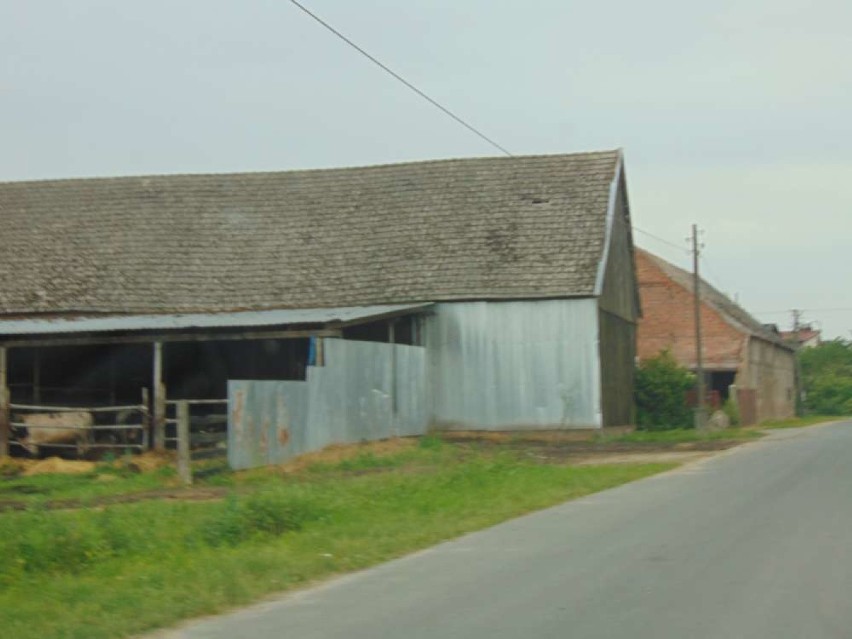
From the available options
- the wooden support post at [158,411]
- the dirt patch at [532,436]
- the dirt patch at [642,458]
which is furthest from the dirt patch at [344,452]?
the dirt patch at [642,458]

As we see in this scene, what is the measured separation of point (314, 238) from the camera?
35656mm

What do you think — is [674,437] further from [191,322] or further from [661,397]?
[191,322]

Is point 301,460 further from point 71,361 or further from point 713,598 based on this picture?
point 713,598

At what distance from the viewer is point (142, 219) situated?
122ft

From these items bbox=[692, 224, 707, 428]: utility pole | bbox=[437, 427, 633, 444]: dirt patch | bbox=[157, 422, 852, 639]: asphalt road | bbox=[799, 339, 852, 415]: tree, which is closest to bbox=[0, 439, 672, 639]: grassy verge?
bbox=[157, 422, 852, 639]: asphalt road

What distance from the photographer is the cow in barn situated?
25.7m

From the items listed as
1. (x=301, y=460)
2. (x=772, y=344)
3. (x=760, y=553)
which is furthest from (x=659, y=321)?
(x=760, y=553)

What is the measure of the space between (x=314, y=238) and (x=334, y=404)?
11.5 metres

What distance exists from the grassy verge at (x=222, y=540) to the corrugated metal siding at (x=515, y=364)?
1144cm

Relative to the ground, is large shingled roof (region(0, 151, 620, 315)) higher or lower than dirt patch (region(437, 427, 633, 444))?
higher

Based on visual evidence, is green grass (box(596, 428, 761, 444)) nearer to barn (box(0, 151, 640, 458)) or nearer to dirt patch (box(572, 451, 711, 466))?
barn (box(0, 151, 640, 458))

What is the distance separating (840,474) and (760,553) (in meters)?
9.00

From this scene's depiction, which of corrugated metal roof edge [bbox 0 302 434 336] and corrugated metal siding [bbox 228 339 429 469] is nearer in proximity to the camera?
corrugated metal siding [bbox 228 339 429 469]

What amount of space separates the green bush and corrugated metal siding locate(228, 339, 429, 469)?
10.7m
